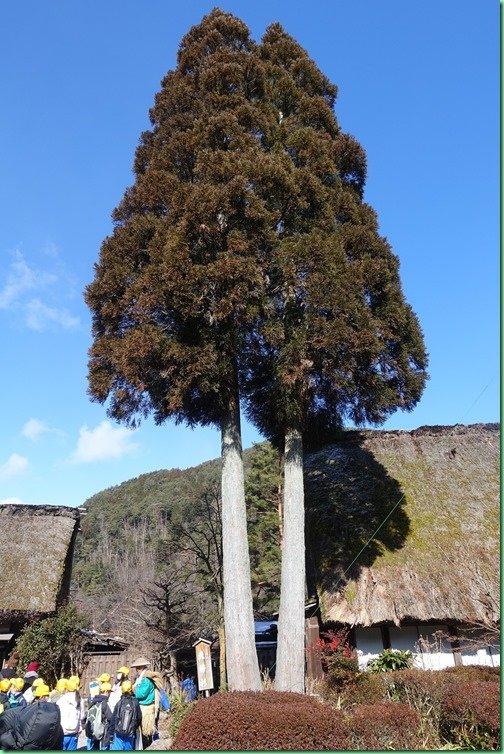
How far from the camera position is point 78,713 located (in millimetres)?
6559

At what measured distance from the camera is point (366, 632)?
37.6 ft

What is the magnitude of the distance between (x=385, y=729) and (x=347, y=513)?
24.2 ft

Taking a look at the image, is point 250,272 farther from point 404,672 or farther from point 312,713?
point 404,672

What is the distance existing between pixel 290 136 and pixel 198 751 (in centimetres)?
1113

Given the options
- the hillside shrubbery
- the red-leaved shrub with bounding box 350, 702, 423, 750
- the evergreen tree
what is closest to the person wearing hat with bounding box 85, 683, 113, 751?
the hillside shrubbery

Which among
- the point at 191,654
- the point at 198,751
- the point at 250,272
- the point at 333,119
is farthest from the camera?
the point at 191,654

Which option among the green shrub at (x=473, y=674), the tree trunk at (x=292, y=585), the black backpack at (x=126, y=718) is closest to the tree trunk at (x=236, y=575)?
the tree trunk at (x=292, y=585)

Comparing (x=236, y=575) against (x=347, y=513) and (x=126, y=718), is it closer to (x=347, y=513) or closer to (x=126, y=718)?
(x=126, y=718)

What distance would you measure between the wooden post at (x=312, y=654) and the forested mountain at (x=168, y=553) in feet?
16.1

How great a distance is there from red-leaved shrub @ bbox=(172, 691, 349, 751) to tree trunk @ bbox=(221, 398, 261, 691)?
8.56 feet

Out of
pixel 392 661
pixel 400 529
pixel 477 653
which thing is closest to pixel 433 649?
pixel 477 653

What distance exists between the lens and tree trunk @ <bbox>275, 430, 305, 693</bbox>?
819 cm

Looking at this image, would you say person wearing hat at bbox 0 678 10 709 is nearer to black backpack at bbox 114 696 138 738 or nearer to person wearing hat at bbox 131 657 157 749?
black backpack at bbox 114 696 138 738

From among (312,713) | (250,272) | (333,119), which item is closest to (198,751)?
(312,713)
